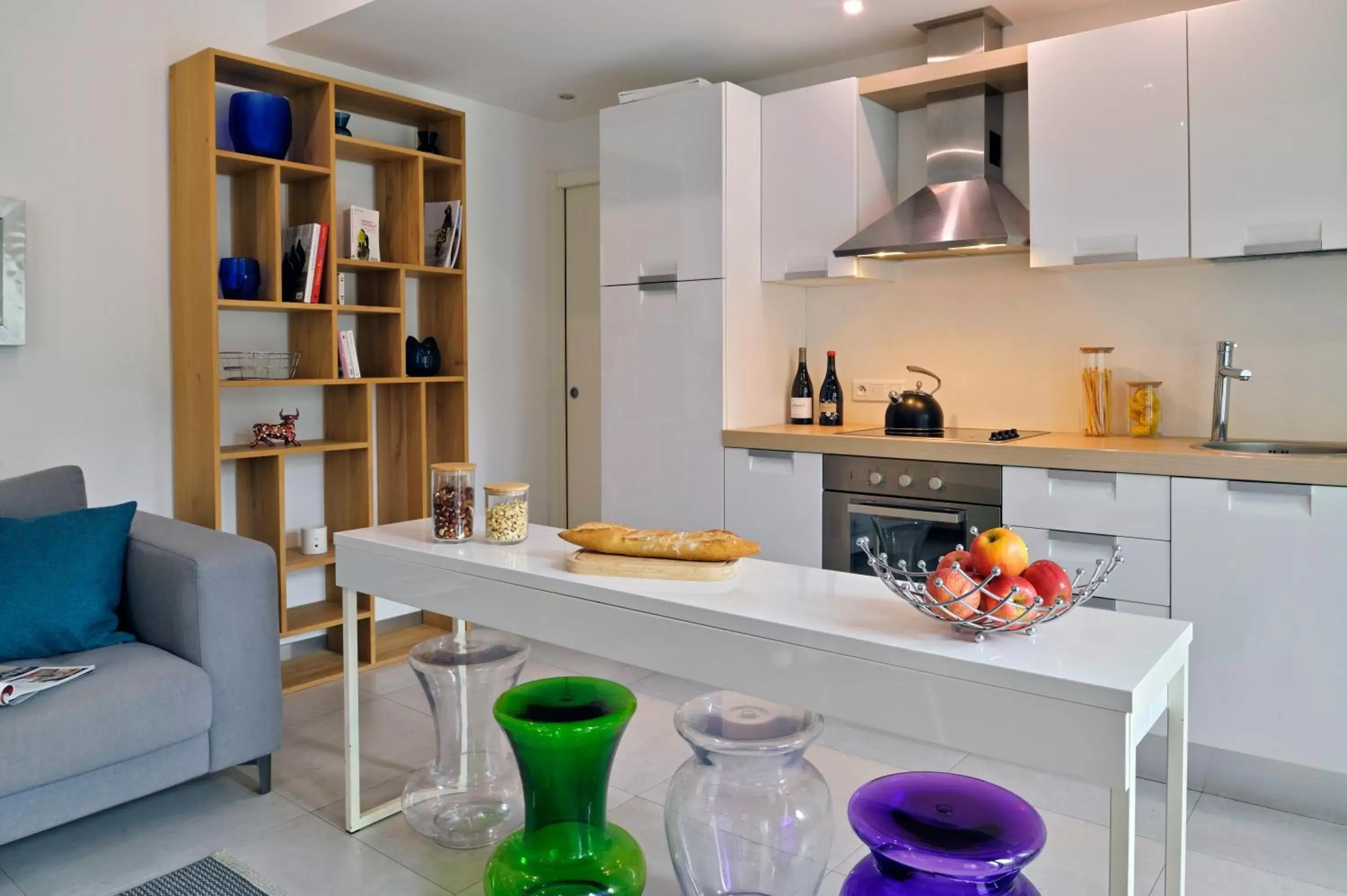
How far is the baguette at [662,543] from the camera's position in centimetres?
189

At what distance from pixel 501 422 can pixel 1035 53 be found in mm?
2781

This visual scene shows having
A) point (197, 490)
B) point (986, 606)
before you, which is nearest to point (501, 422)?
point (197, 490)

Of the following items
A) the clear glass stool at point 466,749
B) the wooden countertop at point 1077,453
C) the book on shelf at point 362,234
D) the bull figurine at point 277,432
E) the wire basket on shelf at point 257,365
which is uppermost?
the book on shelf at point 362,234

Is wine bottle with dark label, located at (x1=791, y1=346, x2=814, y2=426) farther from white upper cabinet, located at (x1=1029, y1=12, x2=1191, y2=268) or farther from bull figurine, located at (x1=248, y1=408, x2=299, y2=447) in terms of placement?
bull figurine, located at (x1=248, y1=408, x2=299, y2=447)

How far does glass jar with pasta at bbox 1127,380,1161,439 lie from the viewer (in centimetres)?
318

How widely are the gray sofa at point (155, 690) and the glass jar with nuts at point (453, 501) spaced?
0.69m

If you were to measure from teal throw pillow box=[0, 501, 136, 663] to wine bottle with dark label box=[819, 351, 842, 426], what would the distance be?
239cm

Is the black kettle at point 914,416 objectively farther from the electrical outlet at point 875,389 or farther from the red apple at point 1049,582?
the red apple at point 1049,582

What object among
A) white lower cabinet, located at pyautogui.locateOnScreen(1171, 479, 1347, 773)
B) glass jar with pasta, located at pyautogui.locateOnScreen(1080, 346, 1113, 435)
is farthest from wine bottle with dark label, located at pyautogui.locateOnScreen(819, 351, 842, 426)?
white lower cabinet, located at pyautogui.locateOnScreen(1171, 479, 1347, 773)

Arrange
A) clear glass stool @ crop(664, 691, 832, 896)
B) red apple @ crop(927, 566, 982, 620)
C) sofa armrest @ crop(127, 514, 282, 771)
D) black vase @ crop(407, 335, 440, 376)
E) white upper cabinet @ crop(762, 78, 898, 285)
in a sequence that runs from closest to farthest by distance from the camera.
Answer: red apple @ crop(927, 566, 982, 620), clear glass stool @ crop(664, 691, 832, 896), sofa armrest @ crop(127, 514, 282, 771), white upper cabinet @ crop(762, 78, 898, 285), black vase @ crop(407, 335, 440, 376)

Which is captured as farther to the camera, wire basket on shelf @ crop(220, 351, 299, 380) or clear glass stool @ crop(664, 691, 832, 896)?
wire basket on shelf @ crop(220, 351, 299, 380)

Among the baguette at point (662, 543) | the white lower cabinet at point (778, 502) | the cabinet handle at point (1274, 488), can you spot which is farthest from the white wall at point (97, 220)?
the cabinet handle at point (1274, 488)

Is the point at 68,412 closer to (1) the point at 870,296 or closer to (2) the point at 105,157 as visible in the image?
(2) the point at 105,157

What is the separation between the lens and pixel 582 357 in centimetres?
493
